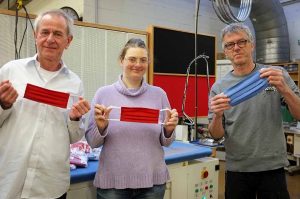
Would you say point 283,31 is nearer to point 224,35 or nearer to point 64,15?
point 224,35

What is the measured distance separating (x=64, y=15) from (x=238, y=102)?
0.92 m

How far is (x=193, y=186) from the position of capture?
2.12m

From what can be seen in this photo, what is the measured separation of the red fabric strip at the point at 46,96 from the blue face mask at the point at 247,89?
0.77 m

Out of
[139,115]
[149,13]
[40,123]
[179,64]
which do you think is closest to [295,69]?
[149,13]

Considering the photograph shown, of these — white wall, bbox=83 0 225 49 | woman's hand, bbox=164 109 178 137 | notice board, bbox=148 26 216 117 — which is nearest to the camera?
woman's hand, bbox=164 109 178 137

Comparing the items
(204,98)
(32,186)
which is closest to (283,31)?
(204,98)

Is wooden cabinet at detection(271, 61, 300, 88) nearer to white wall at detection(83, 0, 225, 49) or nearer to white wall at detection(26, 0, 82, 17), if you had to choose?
white wall at detection(83, 0, 225, 49)

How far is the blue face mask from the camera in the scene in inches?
55.2

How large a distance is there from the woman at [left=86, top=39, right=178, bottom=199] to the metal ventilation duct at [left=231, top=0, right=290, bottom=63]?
4.19 meters

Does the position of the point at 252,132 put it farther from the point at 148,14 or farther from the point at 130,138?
the point at 148,14

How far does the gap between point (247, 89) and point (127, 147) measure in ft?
2.12

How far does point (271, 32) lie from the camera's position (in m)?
5.23

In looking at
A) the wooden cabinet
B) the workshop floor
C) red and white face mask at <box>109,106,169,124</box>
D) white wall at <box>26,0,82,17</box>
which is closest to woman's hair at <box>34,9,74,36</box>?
red and white face mask at <box>109,106,169,124</box>

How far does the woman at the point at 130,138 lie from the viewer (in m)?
1.33
